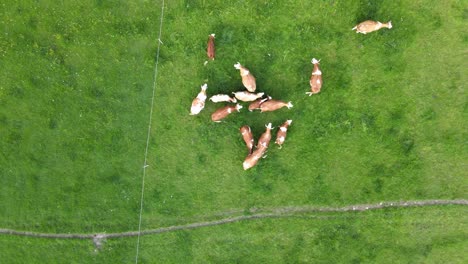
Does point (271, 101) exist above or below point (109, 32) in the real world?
below

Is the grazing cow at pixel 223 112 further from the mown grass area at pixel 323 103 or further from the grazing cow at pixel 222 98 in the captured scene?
the mown grass area at pixel 323 103

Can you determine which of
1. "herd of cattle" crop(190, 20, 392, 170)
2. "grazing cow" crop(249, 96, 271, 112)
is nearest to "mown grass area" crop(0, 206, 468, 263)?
"herd of cattle" crop(190, 20, 392, 170)

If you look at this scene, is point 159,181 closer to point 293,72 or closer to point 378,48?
point 293,72

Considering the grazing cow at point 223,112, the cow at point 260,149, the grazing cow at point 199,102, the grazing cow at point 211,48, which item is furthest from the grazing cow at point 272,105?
the grazing cow at point 211,48

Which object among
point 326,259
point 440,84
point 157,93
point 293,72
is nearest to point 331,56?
point 293,72

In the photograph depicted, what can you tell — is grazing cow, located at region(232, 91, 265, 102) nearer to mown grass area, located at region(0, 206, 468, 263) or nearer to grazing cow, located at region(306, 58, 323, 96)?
grazing cow, located at region(306, 58, 323, 96)

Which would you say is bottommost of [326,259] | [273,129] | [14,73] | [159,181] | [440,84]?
[326,259]

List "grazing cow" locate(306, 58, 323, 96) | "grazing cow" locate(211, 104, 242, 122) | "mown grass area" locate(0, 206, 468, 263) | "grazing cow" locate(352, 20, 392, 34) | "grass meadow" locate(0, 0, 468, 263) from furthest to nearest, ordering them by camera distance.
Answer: "mown grass area" locate(0, 206, 468, 263) → "grass meadow" locate(0, 0, 468, 263) → "grazing cow" locate(211, 104, 242, 122) → "grazing cow" locate(306, 58, 323, 96) → "grazing cow" locate(352, 20, 392, 34)
